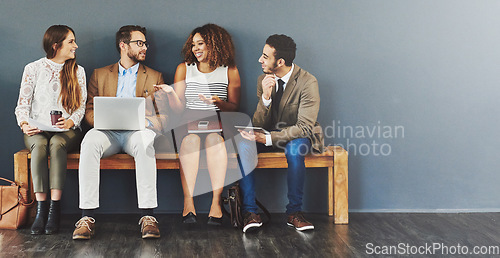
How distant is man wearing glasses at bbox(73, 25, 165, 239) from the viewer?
9.16 ft

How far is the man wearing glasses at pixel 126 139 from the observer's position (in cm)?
279

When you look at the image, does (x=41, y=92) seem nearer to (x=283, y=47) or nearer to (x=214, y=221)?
(x=214, y=221)

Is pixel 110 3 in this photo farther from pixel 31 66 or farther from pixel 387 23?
pixel 387 23

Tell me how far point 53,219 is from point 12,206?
29 cm

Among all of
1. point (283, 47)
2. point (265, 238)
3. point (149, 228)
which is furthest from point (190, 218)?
point (283, 47)

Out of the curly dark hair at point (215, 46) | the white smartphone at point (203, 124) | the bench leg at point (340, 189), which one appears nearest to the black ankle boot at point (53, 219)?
the white smartphone at point (203, 124)

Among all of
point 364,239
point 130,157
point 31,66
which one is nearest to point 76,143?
point 130,157

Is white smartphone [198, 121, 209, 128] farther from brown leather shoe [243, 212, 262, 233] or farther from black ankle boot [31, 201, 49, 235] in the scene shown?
black ankle boot [31, 201, 49, 235]

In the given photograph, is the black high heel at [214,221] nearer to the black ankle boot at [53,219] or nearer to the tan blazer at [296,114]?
the tan blazer at [296,114]

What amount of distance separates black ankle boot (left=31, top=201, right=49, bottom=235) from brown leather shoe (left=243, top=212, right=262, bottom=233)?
115 centimetres

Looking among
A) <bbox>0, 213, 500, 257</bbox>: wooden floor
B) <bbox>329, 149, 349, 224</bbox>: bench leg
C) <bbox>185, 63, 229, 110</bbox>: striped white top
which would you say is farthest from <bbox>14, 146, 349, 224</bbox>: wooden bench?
<bbox>185, 63, 229, 110</bbox>: striped white top

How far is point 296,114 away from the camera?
3162 mm

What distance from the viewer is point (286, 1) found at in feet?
11.2

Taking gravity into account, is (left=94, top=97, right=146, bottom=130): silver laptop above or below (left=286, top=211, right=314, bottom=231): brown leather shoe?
above
